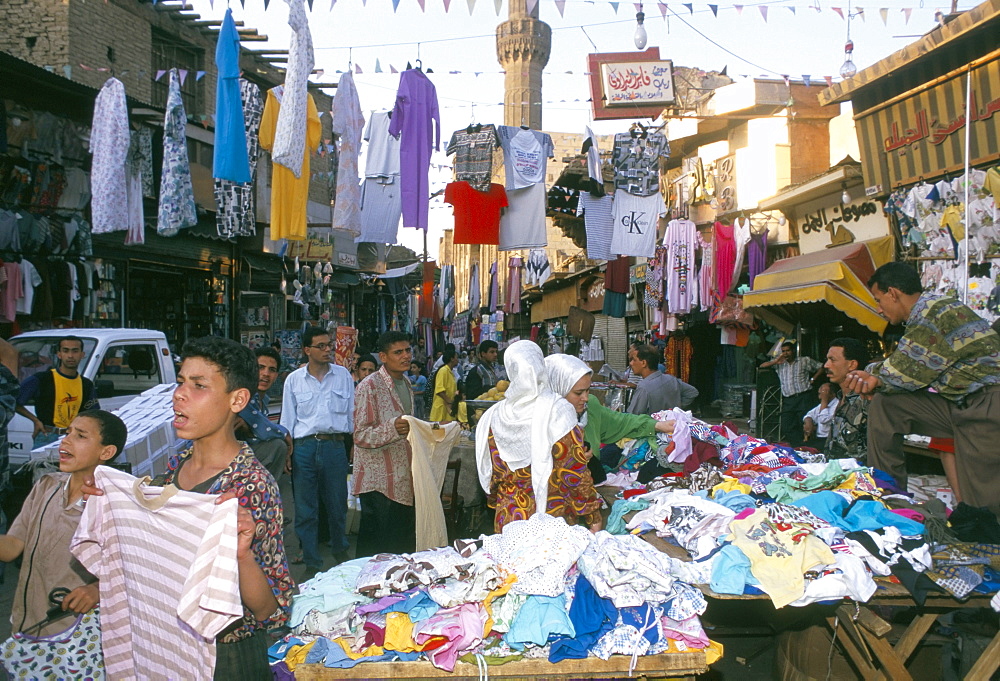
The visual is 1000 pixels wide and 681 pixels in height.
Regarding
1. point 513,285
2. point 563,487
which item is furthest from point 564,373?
point 513,285

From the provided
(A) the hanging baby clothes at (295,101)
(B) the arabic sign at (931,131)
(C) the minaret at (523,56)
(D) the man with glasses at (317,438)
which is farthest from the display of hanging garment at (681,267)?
(C) the minaret at (523,56)

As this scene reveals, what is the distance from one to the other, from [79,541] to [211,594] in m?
0.66

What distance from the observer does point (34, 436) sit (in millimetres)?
6473

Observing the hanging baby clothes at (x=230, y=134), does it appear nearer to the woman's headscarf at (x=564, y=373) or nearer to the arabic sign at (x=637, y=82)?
the woman's headscarf at (x=564, y=373)

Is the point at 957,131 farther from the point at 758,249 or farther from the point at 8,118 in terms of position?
the point at 8,118

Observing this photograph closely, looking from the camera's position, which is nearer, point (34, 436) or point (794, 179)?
point (34, 436)

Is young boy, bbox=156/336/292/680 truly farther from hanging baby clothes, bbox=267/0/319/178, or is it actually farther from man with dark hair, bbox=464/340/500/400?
man with dark hair, bbox=464/340/500/400

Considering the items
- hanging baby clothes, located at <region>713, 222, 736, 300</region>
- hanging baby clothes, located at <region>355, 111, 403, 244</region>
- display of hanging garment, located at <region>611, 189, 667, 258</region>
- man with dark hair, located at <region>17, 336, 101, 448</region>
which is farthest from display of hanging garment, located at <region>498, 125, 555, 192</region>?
man with dark hair, located at <region>17, 336, 101, 448</region>

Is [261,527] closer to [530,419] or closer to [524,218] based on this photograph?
[530,419]

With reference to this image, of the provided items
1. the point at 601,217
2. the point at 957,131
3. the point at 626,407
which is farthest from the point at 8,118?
the point at 957,131

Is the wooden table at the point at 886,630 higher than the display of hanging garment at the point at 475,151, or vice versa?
the display of hanging garment at the point at 475,151

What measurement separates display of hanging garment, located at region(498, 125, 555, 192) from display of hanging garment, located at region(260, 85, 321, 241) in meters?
2.59

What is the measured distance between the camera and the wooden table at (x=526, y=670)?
272cm

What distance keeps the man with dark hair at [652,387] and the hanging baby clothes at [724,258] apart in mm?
5110
